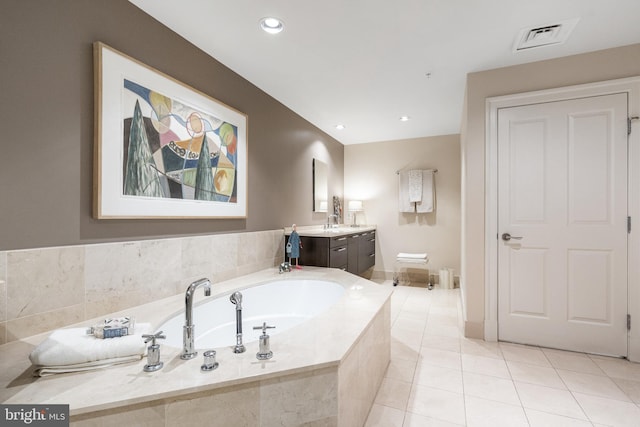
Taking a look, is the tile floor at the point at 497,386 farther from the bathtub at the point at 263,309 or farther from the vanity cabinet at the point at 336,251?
the vanity cabinet at the point at 336,251

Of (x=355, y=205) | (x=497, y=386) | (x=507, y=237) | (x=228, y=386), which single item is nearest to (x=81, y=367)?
(x=228, y=386)

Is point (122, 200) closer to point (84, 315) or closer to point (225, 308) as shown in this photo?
point (84, 315)

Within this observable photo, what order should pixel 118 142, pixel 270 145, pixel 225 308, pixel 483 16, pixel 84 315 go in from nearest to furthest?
1. pixel 84 315
2. pixel 118 142
3. pixel 483 16
4. pixel 225 308
5. pixel 270 145

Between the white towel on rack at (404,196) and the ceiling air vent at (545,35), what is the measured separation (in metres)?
2.76

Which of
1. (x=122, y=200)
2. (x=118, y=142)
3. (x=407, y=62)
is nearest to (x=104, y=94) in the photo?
(x=118, y=142)

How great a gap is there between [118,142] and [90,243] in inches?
23.5

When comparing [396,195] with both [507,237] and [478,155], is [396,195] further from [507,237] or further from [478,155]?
[507,237]

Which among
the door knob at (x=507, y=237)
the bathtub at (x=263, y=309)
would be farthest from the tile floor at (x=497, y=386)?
the door knob at (x=507, y=237)

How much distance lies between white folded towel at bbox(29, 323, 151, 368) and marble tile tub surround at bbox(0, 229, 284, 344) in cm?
31

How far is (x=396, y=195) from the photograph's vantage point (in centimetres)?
510

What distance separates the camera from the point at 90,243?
63.5 inches

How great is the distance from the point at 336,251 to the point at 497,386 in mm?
1932

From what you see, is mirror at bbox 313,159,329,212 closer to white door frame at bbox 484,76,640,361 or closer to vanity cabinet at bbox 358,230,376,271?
vanity cabinet at bbox 358,230,376,271

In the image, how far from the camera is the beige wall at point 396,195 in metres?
4.75
